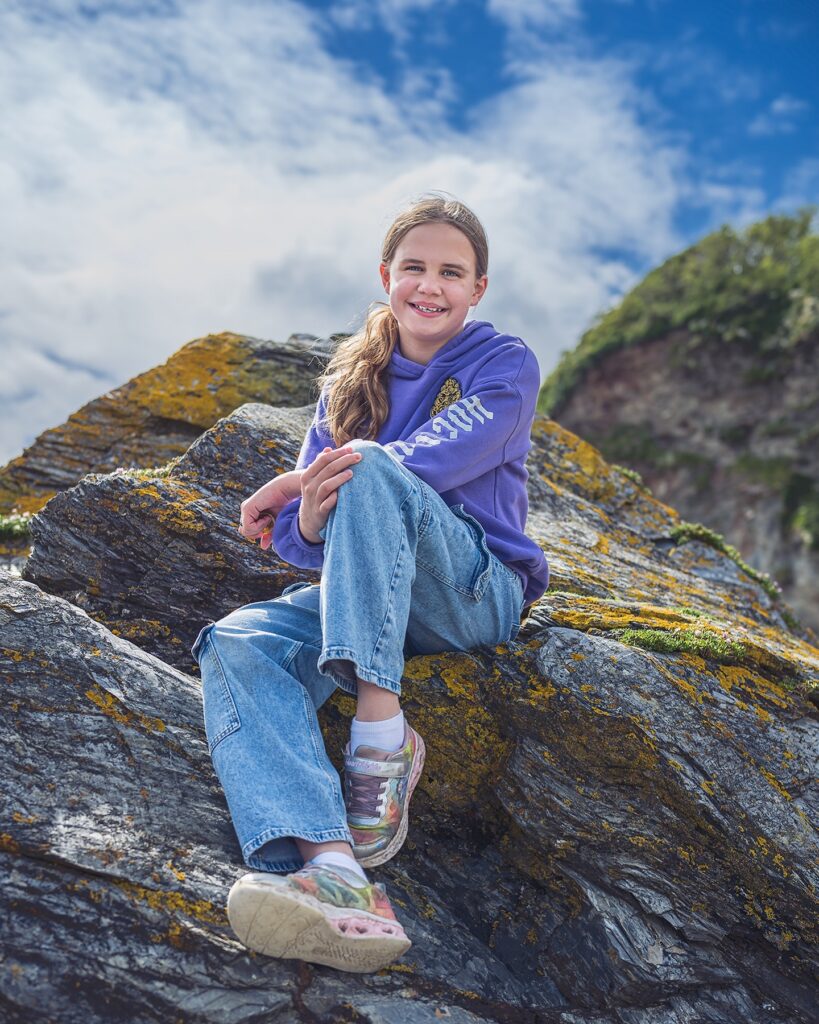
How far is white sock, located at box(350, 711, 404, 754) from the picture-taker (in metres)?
3.62

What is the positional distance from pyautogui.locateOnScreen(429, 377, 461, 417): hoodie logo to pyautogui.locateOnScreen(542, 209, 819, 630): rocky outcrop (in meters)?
20.5

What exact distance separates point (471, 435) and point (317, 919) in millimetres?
2265

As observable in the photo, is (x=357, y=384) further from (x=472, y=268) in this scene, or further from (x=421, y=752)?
(x=421, y=752)

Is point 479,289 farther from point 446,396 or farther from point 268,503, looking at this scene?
point 268,503

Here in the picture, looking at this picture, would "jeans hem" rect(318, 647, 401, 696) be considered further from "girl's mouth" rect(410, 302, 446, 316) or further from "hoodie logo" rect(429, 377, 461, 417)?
"girl's mouth" rect(410, 302, 446, 316)

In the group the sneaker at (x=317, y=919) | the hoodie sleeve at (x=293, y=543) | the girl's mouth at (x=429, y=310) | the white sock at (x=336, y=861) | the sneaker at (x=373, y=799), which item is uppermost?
the girl's mouth at (x=429, y=310)

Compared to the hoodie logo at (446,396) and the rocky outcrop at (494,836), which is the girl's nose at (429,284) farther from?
the rocky outcrop at (494,836)

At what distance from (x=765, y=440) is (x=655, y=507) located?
727 inches

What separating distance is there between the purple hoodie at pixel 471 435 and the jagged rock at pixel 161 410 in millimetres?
3400

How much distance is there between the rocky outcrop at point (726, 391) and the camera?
2412cm

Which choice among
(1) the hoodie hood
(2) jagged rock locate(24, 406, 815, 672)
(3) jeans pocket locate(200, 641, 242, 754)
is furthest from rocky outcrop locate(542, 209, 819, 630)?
(3) jeans pocket locate(200, 641, 242, 754)

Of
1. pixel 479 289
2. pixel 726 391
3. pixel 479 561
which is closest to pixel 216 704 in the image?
pixel 479 561

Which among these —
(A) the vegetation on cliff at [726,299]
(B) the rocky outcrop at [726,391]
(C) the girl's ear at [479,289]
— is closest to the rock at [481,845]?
(C) the girl's ear at [479,289]

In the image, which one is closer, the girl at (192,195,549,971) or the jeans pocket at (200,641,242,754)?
the girl at (192,195,549,971)
